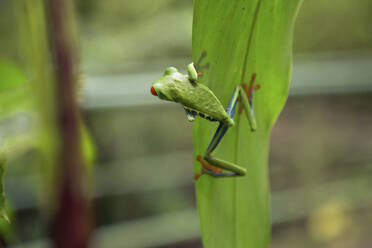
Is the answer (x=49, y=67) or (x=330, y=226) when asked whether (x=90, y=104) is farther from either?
(x=330, y=226)

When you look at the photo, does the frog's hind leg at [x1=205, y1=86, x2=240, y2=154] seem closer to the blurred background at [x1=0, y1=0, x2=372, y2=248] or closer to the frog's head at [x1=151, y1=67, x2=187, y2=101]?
the frog's head at [x1=151, y1=67, x2=187, y2=101]

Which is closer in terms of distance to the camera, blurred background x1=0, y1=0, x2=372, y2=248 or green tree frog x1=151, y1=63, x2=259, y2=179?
green tree frog x1=151, y1=63, x2=259, y2=179

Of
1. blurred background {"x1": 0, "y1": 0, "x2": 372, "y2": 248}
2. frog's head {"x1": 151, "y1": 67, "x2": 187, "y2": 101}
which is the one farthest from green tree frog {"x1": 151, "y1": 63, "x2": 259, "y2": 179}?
blurred background {"x1": 0, "y1": 0, "x2": 372, "y2": 248}

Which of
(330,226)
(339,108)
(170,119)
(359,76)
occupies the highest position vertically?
(359,76)

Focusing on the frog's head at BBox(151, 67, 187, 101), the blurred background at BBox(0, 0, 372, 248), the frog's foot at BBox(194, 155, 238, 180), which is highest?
the frog's head at BBox(151, 67, 187, 101)

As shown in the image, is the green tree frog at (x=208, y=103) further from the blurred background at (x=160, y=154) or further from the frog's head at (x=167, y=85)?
the blurred background at (x=160, y=154)

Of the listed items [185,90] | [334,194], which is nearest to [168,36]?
[334,194]
